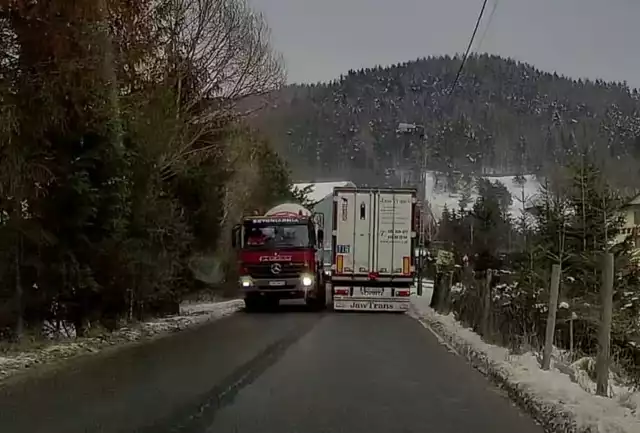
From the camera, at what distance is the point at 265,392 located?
11398 millimetres

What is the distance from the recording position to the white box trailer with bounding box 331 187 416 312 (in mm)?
29047

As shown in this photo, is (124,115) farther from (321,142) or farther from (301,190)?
(321,142)

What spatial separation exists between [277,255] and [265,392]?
18.5m

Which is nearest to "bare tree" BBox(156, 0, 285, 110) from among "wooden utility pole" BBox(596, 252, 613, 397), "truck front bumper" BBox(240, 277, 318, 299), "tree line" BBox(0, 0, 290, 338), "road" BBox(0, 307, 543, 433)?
"tree line" BBox(0, 0, 290, 338)

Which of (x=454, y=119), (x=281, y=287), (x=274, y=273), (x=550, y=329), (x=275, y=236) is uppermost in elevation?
(x=454, y=119)

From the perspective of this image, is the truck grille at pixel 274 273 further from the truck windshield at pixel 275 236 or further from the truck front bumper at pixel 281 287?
the truck windshield at pixel 275 236

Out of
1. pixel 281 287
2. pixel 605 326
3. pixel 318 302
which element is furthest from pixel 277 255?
pixel 605 326

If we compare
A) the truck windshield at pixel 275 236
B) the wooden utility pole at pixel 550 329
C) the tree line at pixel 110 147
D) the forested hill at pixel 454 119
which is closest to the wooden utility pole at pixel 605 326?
the wooden utility pole at pixel 550 329

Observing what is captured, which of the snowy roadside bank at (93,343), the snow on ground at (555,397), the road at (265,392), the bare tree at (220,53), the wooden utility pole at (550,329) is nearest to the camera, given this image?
the snow on ground at (555,397)

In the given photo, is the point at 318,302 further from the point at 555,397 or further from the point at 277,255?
the point at 555,397

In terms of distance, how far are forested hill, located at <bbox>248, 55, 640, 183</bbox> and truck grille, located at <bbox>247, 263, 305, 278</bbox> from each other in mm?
5715

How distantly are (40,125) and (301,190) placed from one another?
5230 cm

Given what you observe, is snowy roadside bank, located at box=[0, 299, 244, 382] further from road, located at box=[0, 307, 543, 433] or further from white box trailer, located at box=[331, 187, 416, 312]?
white box trailer, located at box=[331, 187, 416, 312]

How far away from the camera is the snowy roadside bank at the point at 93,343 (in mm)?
14008
